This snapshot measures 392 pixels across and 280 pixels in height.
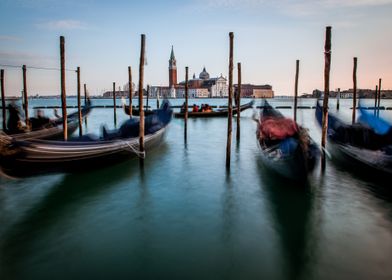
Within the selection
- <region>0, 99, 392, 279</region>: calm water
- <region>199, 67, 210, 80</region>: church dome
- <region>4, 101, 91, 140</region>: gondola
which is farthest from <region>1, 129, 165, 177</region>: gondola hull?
<region>199, 67, 210, 80</region>: church dome

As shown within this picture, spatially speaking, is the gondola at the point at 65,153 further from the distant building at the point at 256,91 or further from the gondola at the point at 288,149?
the distant building at the point at 256,91

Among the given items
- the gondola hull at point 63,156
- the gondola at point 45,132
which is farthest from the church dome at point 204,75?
the gondola hull at point 63,156

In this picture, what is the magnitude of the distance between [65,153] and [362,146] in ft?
22.1

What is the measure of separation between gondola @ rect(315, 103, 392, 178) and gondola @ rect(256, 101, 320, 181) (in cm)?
111

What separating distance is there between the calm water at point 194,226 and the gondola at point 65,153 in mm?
491

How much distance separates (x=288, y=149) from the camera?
19.3 ft

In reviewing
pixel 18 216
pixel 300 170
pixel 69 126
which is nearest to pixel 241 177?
pixel 300 170

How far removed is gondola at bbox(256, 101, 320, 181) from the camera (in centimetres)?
559

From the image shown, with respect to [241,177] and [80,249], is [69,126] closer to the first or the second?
[241,177]

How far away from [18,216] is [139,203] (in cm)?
194

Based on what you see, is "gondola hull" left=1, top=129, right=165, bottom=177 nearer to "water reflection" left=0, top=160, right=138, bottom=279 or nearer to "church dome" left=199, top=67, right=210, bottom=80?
"water reflection" left=0, top=160, right=138, bottom=279

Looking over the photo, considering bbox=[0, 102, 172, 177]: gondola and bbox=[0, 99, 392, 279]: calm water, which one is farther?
bbox=[0, 102, 172, 177]: gondola

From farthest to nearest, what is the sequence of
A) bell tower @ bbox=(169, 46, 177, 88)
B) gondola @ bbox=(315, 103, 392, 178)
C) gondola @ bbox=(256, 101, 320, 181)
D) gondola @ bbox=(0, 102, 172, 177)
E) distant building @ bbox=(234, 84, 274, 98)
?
distant building @ bbox=(234, 84, 274, 98) → bell tower @ bbox=(169, 46, 177, 88) → gondola @ bbox=(315, 103, 392, 178) → gondola @ bbox=(256, 101, 320, 181) → gondola @ bbox=(0, 102, 172, 177)

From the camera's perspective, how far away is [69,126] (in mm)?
13766
